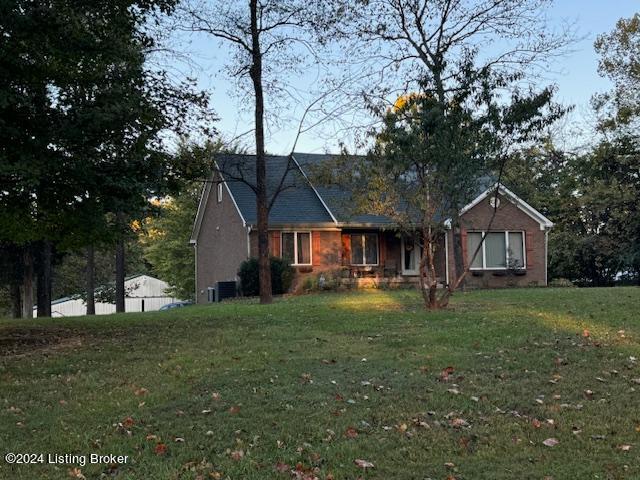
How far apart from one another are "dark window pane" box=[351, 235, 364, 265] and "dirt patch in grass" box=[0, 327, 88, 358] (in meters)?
15.6

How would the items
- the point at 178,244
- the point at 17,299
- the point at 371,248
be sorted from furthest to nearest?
the point at 178,244 < the point at 17,299 < the point at 371,248

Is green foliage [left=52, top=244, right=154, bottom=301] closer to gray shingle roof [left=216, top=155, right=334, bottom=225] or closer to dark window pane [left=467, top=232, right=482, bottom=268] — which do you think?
gray shingle roof [left=216, top=155, right=334, bottom=225]

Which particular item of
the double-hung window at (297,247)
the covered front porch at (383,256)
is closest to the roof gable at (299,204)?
the double-hung window at (297,247)

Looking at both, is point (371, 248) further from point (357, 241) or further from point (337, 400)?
point (337, 400)

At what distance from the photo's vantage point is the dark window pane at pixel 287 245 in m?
26.4

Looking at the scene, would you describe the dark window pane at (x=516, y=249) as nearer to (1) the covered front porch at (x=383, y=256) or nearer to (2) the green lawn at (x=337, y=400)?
(1) the covered front porch at (x=383, y=256)

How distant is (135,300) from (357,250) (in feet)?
102

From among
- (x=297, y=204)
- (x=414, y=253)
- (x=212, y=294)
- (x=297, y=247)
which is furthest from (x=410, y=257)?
(x=212, y=294)

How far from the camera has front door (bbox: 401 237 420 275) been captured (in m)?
28.2

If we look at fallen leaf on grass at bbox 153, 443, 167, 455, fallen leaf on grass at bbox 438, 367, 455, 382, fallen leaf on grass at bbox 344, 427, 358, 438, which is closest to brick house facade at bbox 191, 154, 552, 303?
fallen leaf on grass at bbox 438, 367, 455, 382

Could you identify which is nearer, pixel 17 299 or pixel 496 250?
pixel 496 250

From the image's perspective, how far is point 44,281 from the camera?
89.5 feet

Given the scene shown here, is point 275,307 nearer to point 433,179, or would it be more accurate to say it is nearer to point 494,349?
point 433,179

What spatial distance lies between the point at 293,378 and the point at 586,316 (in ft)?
23.5
